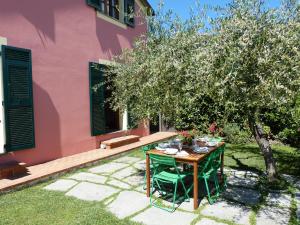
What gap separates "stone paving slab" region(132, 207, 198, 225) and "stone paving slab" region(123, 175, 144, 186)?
1346 mm

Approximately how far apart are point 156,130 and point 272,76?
379 inches

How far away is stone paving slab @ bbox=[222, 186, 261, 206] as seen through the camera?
4.62m

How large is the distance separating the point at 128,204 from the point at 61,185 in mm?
1800

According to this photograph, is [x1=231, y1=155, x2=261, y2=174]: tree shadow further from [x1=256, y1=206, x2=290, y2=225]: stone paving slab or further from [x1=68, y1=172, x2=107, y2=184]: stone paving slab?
[x1=68, y1=172, x2=107, y2=184]: stone paving slab

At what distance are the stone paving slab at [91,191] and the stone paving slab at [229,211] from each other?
1.86 metres

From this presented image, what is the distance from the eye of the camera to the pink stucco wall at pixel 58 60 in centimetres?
636

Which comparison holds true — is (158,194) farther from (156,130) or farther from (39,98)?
(156,130)

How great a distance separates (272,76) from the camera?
3.31m

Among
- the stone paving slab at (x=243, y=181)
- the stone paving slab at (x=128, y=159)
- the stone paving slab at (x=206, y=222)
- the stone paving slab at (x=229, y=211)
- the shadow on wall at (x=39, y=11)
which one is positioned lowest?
the stone paving slab at (x=206, y=222)

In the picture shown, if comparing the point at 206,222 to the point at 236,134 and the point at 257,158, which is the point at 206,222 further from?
the point at 236,134

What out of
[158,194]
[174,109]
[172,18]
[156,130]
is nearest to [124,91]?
[174,109]

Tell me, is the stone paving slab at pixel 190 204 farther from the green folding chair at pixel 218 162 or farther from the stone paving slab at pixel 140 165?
the stone paving slab at pixel 140 165

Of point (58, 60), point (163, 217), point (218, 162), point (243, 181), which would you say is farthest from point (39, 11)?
point (243, 181)

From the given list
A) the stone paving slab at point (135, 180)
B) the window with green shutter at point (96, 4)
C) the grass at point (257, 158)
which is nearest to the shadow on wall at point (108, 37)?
the window with green shutter at point (96, 4)
